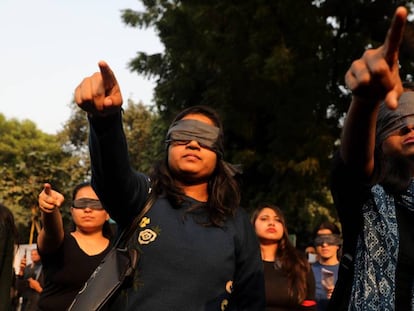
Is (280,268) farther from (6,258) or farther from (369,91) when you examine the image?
(369,91)

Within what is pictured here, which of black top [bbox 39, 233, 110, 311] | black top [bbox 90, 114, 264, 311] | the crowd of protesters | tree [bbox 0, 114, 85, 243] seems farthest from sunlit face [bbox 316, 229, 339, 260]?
tree [bbox 0, 114, 85, 243]

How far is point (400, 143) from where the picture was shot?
7.77ft

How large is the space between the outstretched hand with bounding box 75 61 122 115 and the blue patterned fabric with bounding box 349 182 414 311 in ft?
3.36

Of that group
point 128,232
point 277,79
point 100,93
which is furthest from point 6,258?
point 277,79

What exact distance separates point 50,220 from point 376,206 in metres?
2.36

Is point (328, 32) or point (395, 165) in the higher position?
point (328, 32)

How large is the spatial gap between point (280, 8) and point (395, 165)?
44.0 ft

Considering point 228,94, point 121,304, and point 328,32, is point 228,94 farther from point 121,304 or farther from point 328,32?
point 121,304

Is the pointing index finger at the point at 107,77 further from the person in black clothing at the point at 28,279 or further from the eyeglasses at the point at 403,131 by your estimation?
the person in black clothing at the point at 28,279

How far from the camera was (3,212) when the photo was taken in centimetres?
409

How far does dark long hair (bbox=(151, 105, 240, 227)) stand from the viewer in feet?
9.86

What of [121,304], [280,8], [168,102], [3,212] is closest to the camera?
[121,304]

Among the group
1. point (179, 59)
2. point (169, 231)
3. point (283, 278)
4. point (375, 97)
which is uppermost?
point (179, 59)

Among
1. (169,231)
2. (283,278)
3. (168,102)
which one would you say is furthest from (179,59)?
(169,231)
